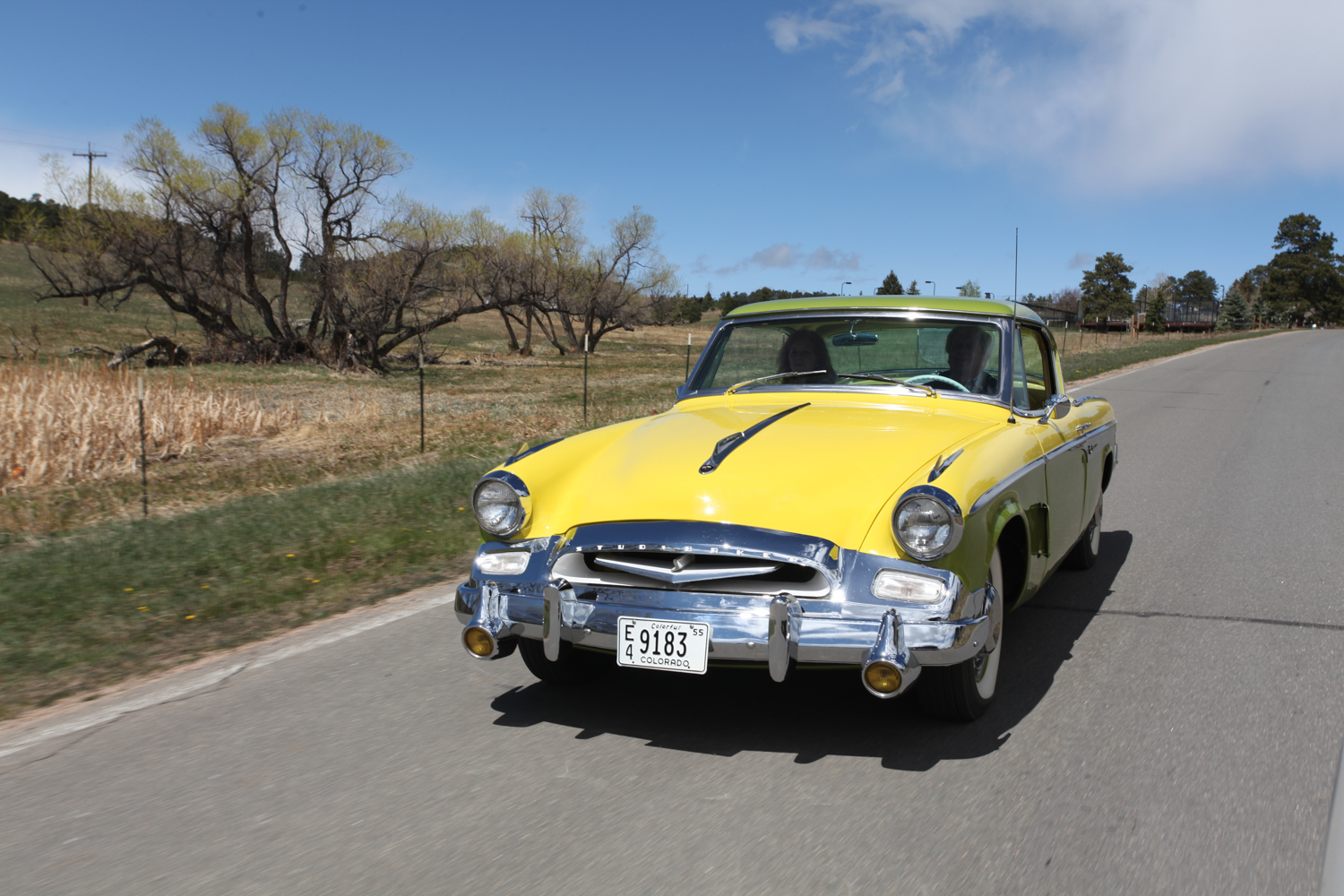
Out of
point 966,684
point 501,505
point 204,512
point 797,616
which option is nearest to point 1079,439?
point 966,684

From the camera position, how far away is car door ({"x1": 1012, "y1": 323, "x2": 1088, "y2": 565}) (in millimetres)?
4527


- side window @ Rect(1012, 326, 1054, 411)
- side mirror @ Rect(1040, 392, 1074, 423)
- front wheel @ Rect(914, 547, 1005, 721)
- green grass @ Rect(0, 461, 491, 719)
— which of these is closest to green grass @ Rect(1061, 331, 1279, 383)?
side window @ Rect(1012, 326, 1054, 411)

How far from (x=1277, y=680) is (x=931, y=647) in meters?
1.92

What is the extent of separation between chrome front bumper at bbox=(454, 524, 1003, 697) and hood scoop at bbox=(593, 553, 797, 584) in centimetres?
5

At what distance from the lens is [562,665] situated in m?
3.99

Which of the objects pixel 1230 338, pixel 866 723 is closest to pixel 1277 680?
pixel 866 723

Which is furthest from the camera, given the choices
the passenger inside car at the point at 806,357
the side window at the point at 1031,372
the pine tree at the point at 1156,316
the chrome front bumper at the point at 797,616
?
the pine tree at the point at 1156,316

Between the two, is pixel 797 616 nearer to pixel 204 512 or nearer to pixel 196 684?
pixel 196 684

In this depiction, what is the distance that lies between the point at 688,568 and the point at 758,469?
1.68 ft

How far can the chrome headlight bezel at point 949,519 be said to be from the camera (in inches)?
125

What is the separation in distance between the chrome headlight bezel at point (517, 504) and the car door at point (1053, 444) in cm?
231

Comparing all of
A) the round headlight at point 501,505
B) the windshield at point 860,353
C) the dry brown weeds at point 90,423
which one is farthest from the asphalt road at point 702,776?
the dry brown weeds at point 90,423

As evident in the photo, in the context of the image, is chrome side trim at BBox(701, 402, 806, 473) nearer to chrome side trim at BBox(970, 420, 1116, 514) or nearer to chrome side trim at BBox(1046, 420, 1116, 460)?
chrome side trim at BBox(970, 420, 1116, 514)

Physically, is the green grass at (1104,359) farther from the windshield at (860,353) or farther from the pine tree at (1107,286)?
the pine tree at (1107,286)
